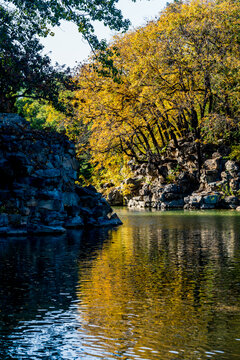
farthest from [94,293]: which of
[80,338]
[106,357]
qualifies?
Answer: [106,357]

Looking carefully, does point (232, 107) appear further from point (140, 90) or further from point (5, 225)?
point (5, 225)

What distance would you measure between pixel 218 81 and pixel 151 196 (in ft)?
51.5

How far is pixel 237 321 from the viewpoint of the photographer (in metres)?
8.71

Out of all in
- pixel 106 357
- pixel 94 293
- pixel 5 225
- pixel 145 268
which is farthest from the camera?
pixel 5 225

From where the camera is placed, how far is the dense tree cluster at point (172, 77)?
40.9 metres

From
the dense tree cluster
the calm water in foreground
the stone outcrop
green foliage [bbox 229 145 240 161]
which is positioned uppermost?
the dense tree cluster

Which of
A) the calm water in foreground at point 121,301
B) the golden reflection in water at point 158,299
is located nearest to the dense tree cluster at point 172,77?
the golden reflection in water at point 158,299

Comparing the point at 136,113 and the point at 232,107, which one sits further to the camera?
the point at 136,113

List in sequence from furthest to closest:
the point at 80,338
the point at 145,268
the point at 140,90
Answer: the point at 140,90 < the point at 145,268 < the point at 80,338

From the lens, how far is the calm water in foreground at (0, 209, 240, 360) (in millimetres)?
7473

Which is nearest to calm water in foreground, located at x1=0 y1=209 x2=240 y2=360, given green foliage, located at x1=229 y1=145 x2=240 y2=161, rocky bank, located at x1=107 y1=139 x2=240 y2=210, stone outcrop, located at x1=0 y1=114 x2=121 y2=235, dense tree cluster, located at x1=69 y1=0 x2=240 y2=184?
stone outcrop, located at x1=0 y1=114 x2=121 y2=235

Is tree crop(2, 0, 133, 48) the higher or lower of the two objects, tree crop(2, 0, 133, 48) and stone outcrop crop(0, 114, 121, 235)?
the higher

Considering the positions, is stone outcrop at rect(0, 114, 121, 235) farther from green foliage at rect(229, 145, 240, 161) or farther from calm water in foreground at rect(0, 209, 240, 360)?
green foliage at rect(229, 145, 240, 161)

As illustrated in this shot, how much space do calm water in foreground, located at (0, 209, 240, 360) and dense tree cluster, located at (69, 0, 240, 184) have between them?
24.8 m
